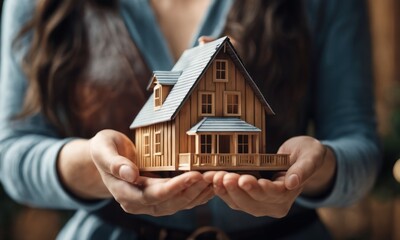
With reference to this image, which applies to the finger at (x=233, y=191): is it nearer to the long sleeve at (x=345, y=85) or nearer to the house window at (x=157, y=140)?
the house window at (x=157, y=140)

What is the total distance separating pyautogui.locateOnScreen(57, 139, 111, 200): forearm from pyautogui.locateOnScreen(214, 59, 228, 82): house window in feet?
0.53

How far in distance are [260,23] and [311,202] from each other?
8.2 inches

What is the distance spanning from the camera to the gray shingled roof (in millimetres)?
543

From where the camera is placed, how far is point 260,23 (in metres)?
0.79

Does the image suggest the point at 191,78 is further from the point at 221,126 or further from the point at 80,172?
the point at 80,172

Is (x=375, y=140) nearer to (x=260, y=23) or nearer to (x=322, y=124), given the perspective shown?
(x=322, y=124)

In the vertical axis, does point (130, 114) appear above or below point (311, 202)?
above

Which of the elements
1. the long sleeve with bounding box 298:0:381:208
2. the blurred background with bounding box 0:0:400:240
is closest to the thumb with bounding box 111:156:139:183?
the long sleeve with bounding box 298:0:381:208

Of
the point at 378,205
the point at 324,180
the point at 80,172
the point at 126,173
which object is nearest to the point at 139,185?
the point at 126,173

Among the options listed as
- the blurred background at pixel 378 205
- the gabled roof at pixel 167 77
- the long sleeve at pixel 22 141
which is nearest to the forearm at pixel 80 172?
the long sleeve at pixel 22 141

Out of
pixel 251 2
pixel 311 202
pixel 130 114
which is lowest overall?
pixel 311 202

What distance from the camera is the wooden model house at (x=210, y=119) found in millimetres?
547

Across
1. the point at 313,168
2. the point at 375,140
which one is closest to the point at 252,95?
the point at 313,168

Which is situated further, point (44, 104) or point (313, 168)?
point (44, 104)
